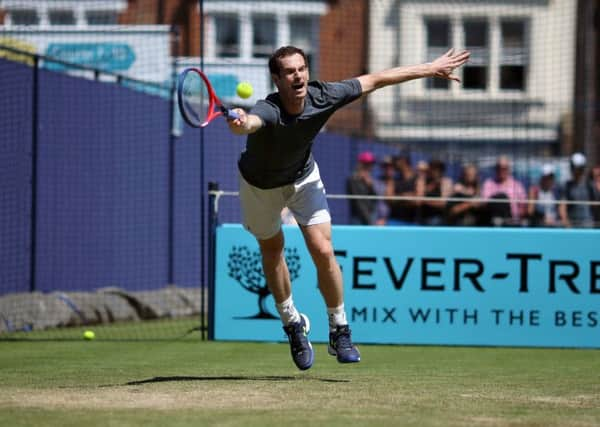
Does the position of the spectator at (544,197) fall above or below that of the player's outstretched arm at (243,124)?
below

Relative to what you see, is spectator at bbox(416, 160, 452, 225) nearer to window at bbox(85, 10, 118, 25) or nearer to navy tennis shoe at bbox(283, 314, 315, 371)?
navy tennis shoe at bbox(283, 314, 315, 371)

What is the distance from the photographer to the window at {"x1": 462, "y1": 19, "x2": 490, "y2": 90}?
1130 inches

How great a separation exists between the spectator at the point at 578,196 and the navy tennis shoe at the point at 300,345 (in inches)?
333

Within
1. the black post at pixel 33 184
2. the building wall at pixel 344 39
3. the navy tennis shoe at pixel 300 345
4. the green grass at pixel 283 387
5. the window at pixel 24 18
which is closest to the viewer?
the green grass at pixel 283 387

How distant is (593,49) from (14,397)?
2435cm

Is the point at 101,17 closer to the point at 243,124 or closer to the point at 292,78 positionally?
the point at 292,78

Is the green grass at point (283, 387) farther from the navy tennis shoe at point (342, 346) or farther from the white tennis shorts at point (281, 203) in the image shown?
the white tennis shorts at point (281, 203)

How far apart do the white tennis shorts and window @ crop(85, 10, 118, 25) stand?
19353 millimetres

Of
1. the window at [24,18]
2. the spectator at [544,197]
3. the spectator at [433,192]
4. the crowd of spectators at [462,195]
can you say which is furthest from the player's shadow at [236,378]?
the window at [24,18]

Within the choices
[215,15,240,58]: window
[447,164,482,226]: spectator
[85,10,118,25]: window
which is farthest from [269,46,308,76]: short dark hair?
[215,15,240,58]: window

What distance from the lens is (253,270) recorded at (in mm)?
10836

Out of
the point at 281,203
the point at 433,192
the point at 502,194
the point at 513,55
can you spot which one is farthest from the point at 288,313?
the point at 513,55

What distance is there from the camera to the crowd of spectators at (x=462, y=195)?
15.8 meters

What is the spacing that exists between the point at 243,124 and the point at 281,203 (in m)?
1.20
